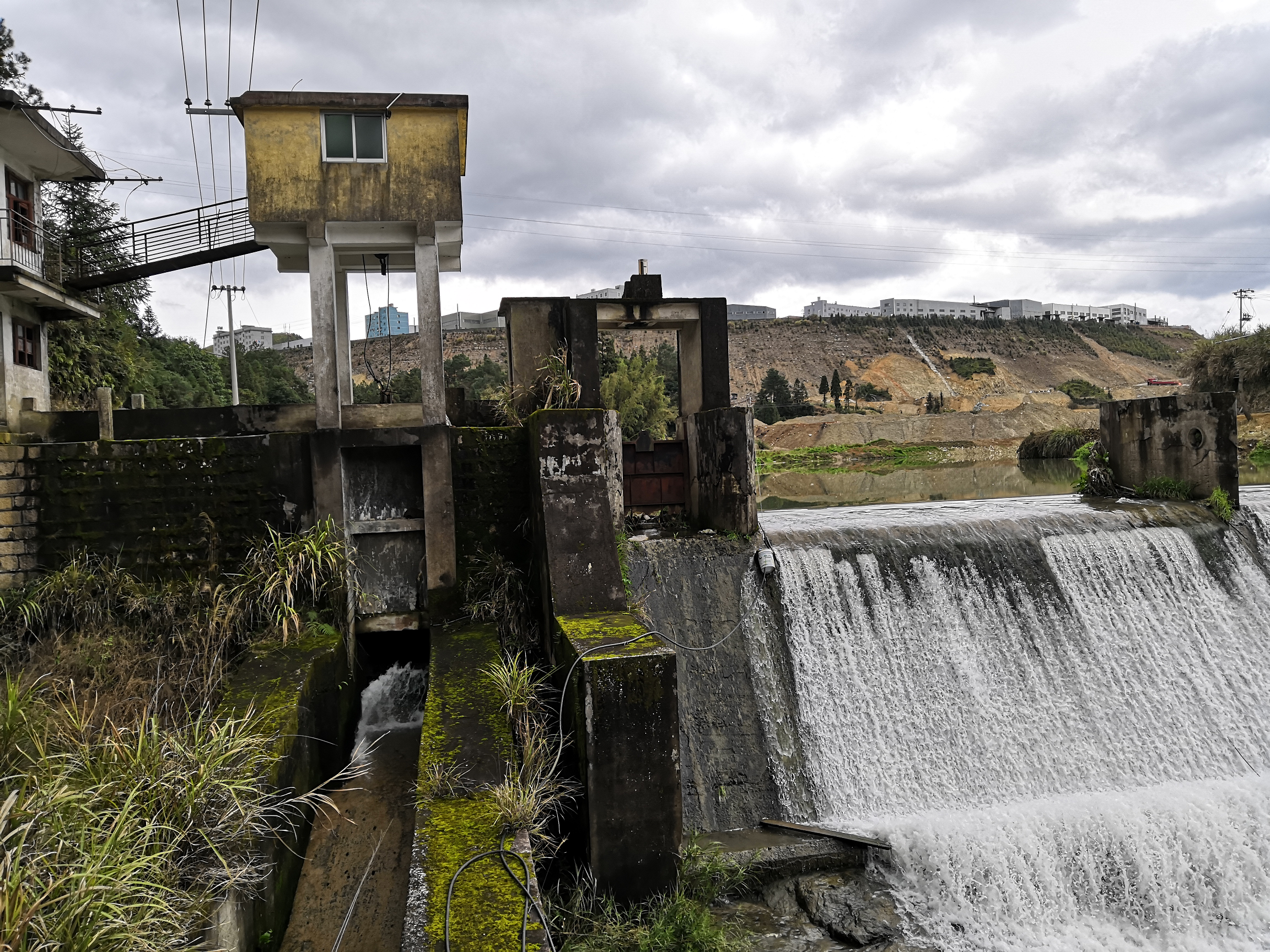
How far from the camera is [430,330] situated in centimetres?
870

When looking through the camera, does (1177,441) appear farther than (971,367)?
No

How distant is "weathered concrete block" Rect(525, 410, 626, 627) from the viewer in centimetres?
727

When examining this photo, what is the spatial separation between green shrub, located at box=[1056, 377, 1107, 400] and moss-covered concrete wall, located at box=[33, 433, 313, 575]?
2372 inches

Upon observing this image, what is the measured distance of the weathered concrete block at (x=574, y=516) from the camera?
727cm

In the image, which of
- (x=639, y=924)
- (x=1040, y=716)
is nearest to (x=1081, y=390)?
(x=1040, y=716)

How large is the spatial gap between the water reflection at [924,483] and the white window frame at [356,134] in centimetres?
949

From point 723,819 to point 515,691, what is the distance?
8.62 ft

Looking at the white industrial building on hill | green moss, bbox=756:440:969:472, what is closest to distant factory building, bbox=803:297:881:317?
the white industrial building on hill

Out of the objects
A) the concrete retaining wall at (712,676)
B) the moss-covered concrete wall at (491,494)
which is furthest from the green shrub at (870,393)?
the moss-covered concrete wall at (491,494)

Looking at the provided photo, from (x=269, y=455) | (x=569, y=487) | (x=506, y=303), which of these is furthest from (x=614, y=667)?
(x=506, y=303)

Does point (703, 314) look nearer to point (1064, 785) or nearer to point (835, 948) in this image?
point (1064, 785)

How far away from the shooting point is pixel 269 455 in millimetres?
8219

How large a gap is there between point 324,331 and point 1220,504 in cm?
1201

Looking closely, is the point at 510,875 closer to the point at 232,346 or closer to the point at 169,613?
the point at 169,613
